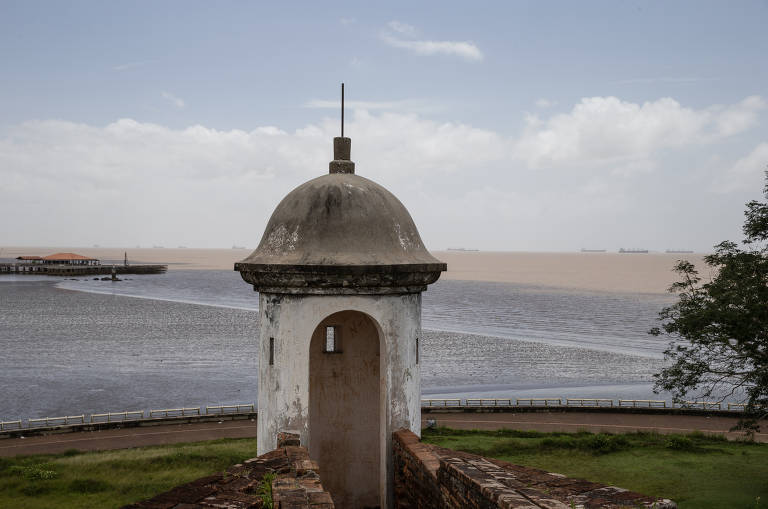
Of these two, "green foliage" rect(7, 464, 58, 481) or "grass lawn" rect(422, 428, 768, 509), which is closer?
"grass lawn" rect(422, 428, 768, 509)

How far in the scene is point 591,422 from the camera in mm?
29562

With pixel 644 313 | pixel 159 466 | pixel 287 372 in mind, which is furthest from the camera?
pixel 644 313

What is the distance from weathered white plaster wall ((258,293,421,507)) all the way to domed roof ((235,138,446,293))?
0.19 meters

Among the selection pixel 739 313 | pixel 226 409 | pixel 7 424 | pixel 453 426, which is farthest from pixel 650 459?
pixel 7 424

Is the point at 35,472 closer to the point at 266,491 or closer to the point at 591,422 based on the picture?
the point at 266,491

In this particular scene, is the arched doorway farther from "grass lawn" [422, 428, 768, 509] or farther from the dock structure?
the dock structure

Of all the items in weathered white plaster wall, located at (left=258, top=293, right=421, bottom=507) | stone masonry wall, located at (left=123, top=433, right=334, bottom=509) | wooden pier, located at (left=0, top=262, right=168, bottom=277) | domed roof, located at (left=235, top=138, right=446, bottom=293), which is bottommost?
wooden pier, located at (left=0, top=262, right=168, bottom=277)

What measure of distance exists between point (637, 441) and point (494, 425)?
6462mm

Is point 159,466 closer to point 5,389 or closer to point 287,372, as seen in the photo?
point 287,372

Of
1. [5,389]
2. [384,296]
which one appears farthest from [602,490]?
[5,389]

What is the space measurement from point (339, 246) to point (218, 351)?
51439mm

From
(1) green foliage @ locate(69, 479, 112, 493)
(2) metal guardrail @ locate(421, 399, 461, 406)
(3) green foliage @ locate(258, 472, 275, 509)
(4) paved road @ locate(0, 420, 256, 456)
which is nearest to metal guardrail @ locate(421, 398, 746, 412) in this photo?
(2) metal guardrail @ locate(421, 399, 461, 406)

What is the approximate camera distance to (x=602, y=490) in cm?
666

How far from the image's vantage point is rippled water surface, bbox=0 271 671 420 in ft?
135
